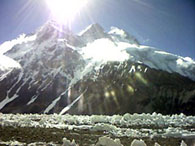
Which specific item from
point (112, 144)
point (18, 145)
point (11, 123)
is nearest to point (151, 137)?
point (112, 144)

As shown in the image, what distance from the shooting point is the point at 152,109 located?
199000mm

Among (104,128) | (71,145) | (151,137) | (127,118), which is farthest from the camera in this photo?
(127,118)

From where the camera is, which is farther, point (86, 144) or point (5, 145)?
point (86, 144)

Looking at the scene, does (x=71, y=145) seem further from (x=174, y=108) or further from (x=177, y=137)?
(x=174, y=108)

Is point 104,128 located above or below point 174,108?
below

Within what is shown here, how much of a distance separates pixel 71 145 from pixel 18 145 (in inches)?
219

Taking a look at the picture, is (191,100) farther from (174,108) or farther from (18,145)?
(18,145)

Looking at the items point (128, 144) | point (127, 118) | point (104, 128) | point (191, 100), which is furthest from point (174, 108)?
point (128, 144)

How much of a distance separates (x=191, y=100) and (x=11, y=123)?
160198mm

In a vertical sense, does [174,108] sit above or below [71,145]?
above

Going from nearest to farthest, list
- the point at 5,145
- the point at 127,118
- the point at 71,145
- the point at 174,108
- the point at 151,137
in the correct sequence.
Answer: the point at 71,145 → the point at 5,145 → the point at 151,137 → the point at 127,118 → the point at 174,108

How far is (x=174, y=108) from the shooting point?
19200 cm

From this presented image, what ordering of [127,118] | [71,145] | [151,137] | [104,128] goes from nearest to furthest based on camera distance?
[71,145] < [151,137] < [104,128] < [127,118]

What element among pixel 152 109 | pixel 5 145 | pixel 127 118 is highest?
pixel 152 109
